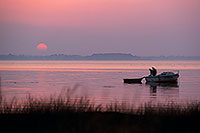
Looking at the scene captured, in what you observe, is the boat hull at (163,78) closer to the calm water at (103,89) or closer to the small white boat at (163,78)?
the small white boat at (163,78)

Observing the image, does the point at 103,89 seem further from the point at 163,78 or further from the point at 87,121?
the point at 87,121

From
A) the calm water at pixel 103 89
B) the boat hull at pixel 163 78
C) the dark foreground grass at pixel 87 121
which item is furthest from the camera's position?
the boat hull at pixel 163 78

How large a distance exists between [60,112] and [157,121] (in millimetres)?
3622

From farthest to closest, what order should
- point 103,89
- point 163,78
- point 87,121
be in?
point 163,78, point 103,89, point 87,121

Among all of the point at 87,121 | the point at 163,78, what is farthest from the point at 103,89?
the point at 87,121

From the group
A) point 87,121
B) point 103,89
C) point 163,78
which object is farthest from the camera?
point 163,78

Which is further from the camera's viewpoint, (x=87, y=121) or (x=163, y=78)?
(x=163, y=78)

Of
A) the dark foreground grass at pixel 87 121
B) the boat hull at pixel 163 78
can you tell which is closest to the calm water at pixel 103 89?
the dark foreground grass at pixel 87 121

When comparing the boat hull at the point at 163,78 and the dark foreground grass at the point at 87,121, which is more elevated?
the dark foreground grass at the point at 87,121

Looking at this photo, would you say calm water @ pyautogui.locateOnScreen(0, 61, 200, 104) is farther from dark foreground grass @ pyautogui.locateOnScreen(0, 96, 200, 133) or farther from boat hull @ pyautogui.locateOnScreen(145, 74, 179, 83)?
boat hull @ pyautogui.locateOnScreen(145, 74, 179, 83)

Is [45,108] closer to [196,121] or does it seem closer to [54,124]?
[54,124]

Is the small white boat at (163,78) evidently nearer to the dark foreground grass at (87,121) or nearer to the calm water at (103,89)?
the calm water at (103,89)

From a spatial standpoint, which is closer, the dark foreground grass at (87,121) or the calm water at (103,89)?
the dark foreground grass at (87,121)

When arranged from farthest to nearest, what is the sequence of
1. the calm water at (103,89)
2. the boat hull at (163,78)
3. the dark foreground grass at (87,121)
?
the boat hull at (163,78), the calm water at (103,89), the dark foreground grass at (87,121)
